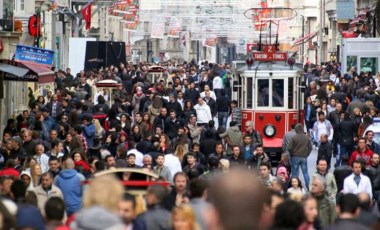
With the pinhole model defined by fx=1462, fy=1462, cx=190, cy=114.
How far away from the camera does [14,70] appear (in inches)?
1194

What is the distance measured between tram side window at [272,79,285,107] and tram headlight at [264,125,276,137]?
0.80m

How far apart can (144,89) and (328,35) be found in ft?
164

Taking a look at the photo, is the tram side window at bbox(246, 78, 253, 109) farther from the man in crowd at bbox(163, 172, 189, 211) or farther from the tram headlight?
the man in crowd at bbox(163, 172, 189, 211)

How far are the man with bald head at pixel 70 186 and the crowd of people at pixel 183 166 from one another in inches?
0.7

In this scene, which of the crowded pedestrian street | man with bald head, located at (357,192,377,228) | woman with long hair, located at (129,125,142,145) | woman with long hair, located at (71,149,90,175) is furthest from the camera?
woman with long hair, located at (129,125,142,145)

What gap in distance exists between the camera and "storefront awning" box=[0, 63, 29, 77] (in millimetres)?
29906

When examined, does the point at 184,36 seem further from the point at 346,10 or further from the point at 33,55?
the point at 33,55

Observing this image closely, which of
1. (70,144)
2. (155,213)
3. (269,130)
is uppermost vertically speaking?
(155,213)

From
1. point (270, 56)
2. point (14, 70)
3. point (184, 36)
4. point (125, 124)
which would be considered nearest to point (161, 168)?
point (125, 124)

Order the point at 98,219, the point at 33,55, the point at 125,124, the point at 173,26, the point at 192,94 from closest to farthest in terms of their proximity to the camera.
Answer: the point at 98,219 → the point at 125,124 → the point at 33,55 → the point at 192,94 → the point at 173,26

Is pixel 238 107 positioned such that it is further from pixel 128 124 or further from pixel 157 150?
pixel 157 150

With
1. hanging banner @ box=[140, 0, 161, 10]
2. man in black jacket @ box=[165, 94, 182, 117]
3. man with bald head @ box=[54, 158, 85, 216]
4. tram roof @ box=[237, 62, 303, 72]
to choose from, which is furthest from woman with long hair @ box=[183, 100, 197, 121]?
hanging banner @ box=[140, 0, 161, 10]

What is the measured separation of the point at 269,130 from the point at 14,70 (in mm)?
5481

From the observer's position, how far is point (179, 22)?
102875 mm
